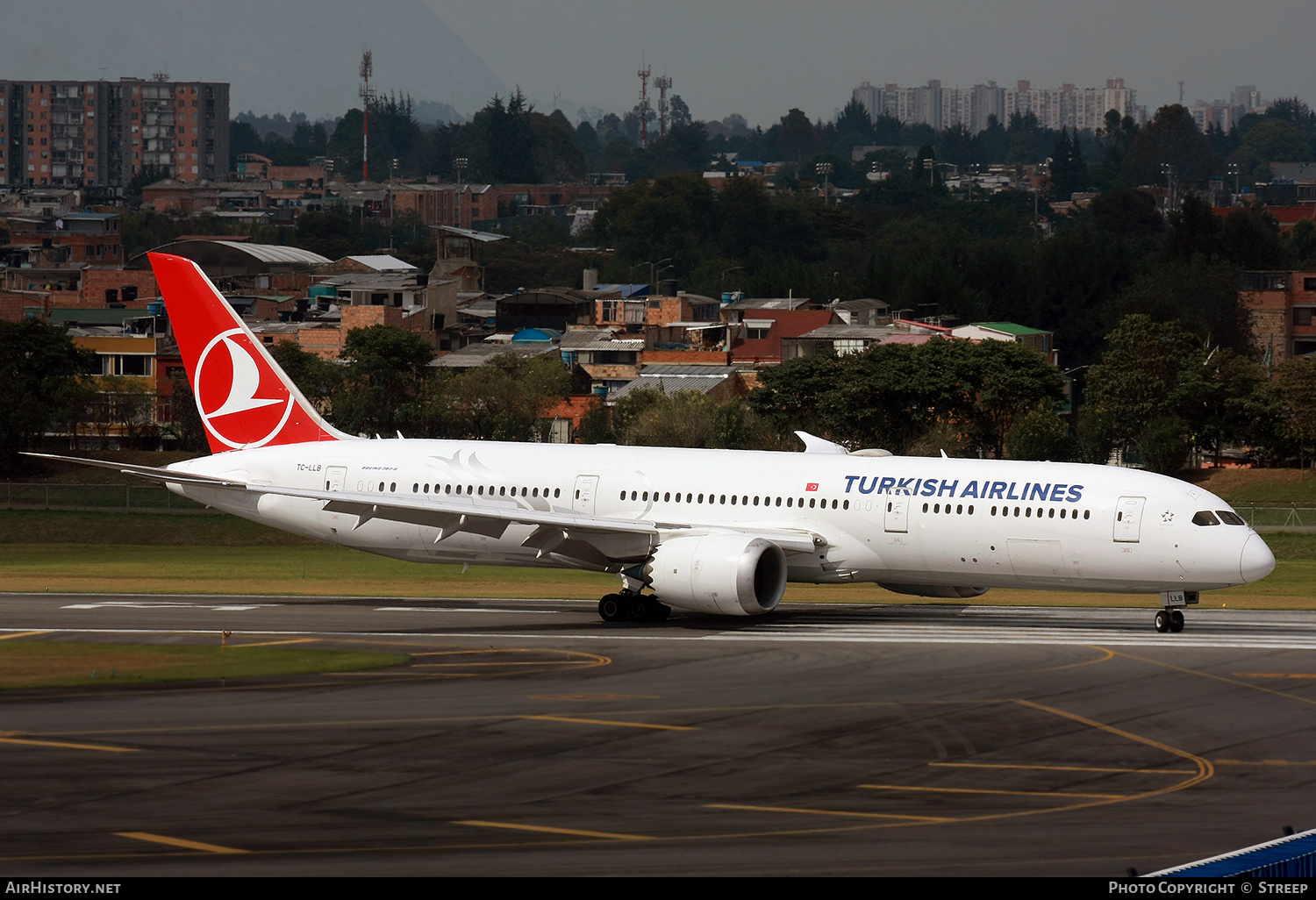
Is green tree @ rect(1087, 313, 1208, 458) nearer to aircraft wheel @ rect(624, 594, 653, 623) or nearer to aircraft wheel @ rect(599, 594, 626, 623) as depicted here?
aircraft wheel @ rect(624, 594, 653, 623)

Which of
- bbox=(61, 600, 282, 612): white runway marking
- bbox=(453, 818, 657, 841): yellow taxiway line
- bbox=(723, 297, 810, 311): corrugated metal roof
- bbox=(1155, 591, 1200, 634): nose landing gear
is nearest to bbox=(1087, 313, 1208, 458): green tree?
bbox=(723, 297, 810, 311): corrugated metal roof

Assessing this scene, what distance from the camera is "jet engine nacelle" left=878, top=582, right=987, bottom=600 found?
4512cm

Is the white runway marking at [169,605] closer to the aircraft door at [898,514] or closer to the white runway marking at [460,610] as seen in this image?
the white runway marking at [460,610]

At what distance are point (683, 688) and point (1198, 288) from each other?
525 feet

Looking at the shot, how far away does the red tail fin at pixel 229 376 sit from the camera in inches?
2051

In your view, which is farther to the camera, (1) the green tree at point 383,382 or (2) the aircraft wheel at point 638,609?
(1) the green tree at point 383,382

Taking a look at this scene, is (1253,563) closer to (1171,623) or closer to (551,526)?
(1171,623)

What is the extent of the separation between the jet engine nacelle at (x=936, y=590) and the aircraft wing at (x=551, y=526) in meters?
2.76

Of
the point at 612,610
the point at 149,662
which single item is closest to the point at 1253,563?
the point at 612,610

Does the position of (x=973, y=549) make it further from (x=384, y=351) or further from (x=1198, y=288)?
(x=1198, y=288)

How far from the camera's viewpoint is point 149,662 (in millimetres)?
36781

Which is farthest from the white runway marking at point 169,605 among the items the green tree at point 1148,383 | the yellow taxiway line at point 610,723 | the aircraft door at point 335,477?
the green tree at point 1148,383

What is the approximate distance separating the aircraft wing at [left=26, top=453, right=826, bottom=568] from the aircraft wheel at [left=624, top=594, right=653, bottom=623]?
3.42 ft

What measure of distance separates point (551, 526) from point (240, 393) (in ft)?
41.1
